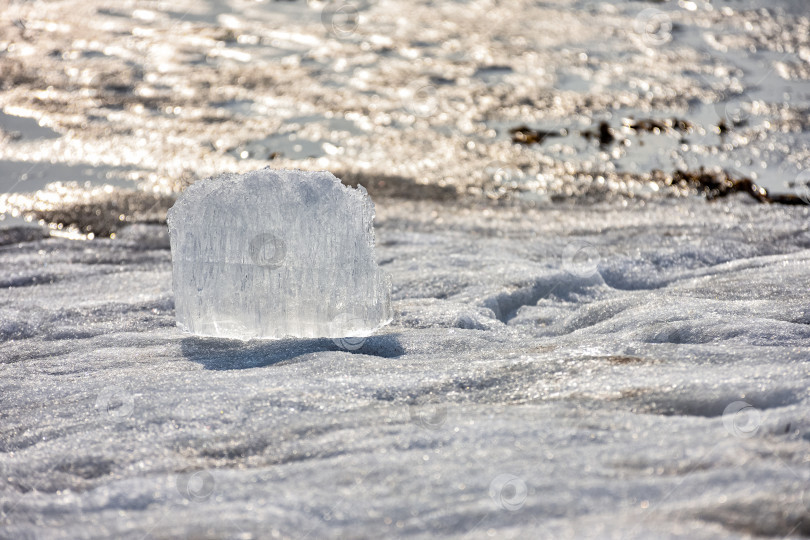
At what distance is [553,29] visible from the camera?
314 inches

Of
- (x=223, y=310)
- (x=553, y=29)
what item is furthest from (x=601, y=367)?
(x=553, y=29)

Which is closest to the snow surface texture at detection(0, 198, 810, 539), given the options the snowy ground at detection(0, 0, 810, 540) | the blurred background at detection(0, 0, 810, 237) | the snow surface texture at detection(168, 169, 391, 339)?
the snowy ground at detection(0, 0, 810, 540)

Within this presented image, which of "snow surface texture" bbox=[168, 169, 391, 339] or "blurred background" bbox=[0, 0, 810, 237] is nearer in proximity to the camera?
"snow surface texture" bbox=[168, 169, 391, 339]

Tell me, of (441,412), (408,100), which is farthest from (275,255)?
(408,100)

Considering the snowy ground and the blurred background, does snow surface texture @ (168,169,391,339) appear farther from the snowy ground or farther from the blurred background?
the blurred background

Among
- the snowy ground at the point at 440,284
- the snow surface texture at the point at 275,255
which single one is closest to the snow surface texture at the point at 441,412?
the snowy ground at the point at 440,284

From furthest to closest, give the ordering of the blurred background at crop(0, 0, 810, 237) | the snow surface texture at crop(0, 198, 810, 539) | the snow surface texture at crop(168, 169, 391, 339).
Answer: the blurred background at crop(0, 0, 810, 237) < the snow surface texture at crop(168, 169, 391, 339) < the snow surface texture at crop(0, 198, 810, 539)

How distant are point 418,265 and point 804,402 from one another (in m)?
2.09

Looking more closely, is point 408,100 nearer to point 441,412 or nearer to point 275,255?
point 275,255

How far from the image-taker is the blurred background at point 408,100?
5.27m

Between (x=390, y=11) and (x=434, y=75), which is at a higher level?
(x=390, y=11)

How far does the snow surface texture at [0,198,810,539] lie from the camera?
1922 millimetres

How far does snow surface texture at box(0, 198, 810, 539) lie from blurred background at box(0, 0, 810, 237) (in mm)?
1568

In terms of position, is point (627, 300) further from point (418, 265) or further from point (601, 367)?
point (418, 265)
